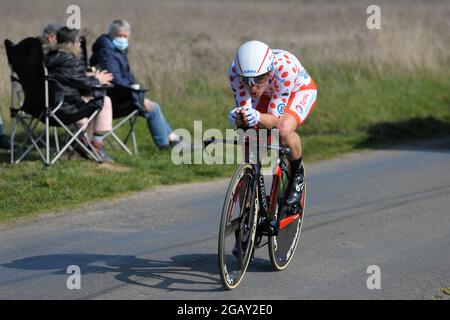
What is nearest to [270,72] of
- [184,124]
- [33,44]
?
[33,44]

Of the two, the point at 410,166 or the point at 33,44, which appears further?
the point at 410,166

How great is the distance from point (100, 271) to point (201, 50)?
12421mm

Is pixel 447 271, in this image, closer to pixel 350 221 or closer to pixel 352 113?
pixel 350 221

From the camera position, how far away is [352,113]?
18.9 m

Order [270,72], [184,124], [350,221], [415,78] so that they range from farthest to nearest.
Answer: [415,78]
[184,124]
[350,221]
[270,72]

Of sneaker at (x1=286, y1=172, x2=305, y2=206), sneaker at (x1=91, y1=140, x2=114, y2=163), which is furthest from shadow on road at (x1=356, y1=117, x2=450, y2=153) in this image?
sneaker at (x1=286, y1=172, x2=305, y2=206)

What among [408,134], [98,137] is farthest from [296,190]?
[408,134]

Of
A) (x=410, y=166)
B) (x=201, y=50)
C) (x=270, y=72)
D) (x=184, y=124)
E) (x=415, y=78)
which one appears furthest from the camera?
(x=415, y=78)

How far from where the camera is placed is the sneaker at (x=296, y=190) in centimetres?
762

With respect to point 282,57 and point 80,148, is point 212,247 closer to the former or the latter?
point 282,57

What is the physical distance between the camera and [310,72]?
21.3 meters

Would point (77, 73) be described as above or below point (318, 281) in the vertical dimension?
above

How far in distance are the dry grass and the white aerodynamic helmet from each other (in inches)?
311

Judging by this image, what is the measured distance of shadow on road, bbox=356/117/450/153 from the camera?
15.8 meters
